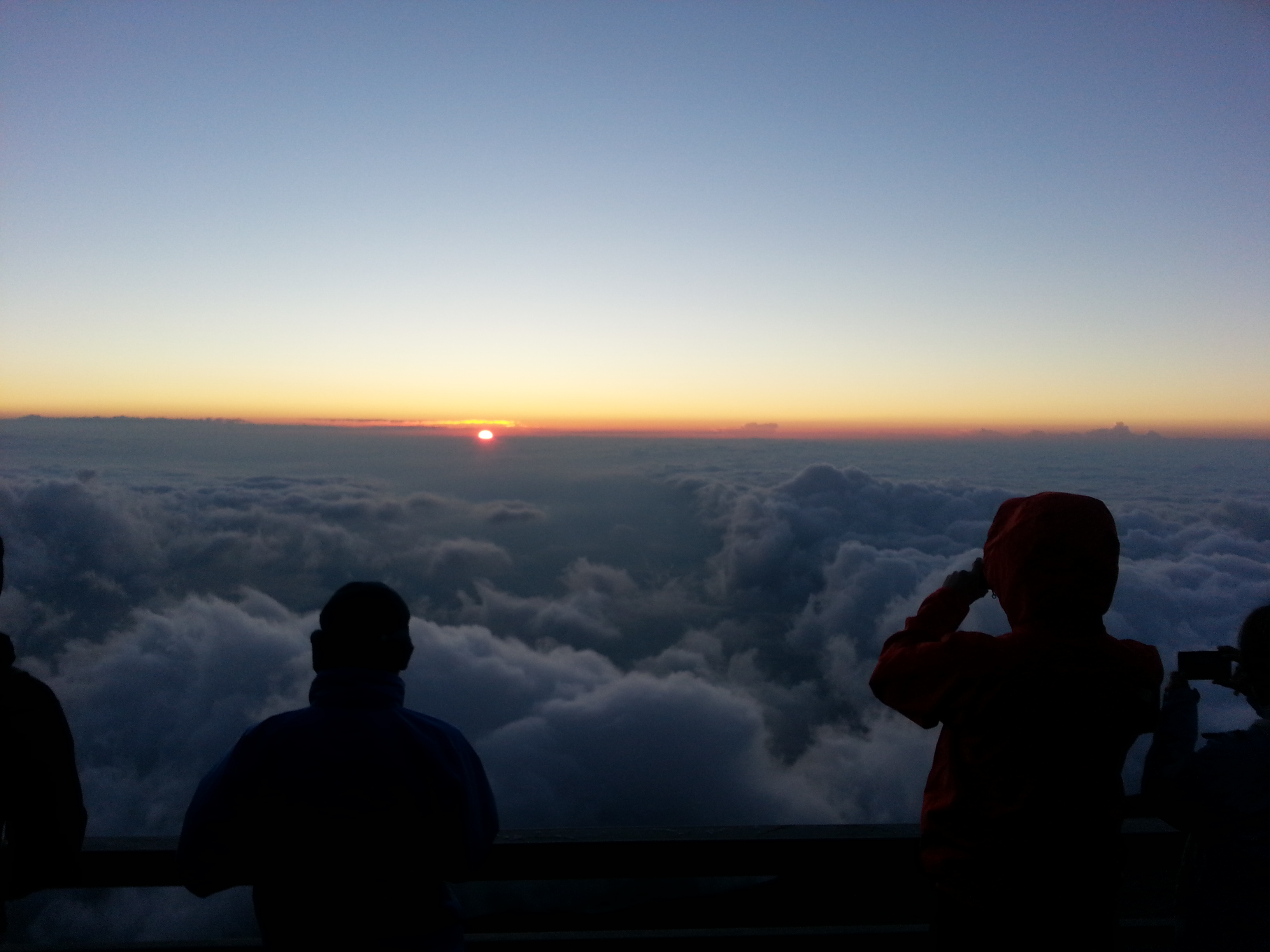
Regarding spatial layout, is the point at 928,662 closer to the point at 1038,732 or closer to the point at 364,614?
the point at 1038,732

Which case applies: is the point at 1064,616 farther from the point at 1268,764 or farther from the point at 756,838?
the point at 756,838

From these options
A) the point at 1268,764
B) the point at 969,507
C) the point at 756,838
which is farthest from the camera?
the point at 969,507

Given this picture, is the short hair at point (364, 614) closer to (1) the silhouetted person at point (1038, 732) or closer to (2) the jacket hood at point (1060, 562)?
(1) the silhouetted person at point (1038, 732)

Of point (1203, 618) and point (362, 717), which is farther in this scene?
point (1203, 618)

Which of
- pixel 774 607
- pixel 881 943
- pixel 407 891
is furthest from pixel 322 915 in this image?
pixel 774 607

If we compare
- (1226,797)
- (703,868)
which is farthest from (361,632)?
(1226,797)

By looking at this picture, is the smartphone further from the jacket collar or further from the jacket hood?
the jacket collar

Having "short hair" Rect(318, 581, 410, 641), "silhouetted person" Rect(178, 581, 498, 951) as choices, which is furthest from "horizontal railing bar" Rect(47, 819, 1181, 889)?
"short hair" Rect(318, 581, 410, 641)

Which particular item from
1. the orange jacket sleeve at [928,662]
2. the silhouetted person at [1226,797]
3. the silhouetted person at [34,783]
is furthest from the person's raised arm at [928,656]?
the silhouetted person at [34,783]
